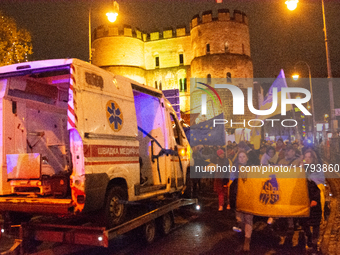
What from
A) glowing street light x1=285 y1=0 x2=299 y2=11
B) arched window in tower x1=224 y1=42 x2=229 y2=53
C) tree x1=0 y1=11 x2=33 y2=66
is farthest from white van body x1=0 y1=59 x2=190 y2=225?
arched window in tower x1=224 y1=42 x2=229 y2=53

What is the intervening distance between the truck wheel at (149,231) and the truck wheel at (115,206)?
2.79 ft

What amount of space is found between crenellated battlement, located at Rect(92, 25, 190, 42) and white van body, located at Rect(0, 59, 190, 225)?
4713 cm

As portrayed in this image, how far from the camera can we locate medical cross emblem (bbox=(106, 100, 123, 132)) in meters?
5.87

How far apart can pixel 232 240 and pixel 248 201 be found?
3.37 feet

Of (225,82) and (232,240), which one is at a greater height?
(225,82)

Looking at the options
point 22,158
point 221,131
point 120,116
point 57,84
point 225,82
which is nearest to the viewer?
point 22,158

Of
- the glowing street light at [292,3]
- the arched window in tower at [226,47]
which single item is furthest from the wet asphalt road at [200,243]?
the arched window in tower at [226,47]

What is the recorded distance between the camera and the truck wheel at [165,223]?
7328mm

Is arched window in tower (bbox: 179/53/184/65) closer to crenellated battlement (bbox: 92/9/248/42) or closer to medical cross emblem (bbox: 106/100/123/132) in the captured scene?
crenellated battlement (bbox: 92/9/248/42)

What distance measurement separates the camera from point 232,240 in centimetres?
697

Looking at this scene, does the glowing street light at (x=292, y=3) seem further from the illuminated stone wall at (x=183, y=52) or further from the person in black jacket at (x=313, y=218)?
the illuminated stone wall at (x=183, y=52)

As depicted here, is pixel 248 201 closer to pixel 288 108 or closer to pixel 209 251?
pixel 209 251

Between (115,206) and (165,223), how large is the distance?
1.96m

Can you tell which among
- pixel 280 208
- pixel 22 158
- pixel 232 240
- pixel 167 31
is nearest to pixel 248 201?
pixel 280 208
